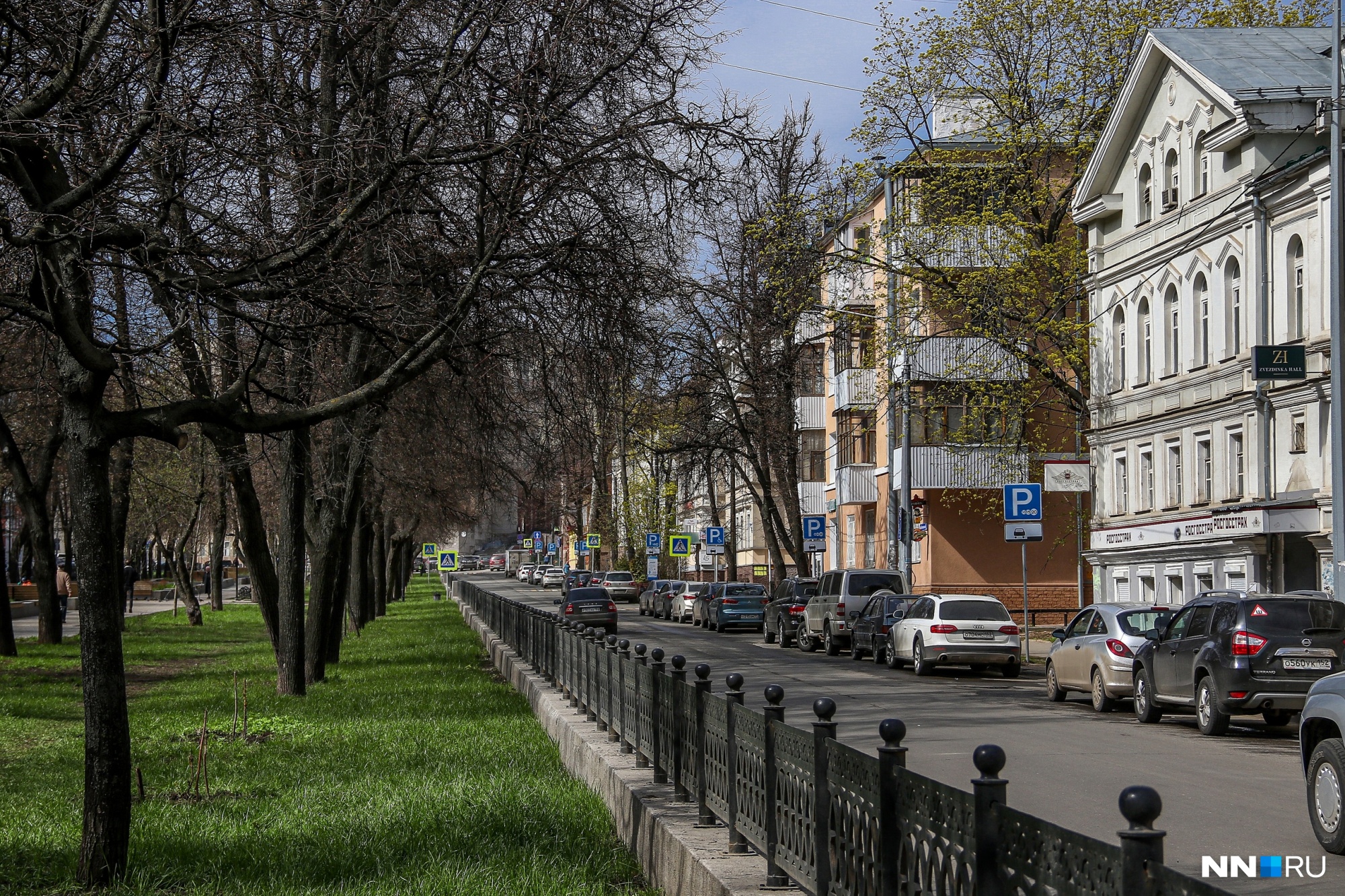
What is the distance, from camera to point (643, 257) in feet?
39.1

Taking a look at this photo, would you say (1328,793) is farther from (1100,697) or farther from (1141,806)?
(1100,697)

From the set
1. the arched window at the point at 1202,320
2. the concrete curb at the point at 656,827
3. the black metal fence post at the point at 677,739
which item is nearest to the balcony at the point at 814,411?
the arched window at the point at 1202,320

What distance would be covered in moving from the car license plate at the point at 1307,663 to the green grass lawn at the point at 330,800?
8.26m

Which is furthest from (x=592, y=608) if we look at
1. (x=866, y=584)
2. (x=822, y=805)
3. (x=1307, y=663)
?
(x=822, y=805)

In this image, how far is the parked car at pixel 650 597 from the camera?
63353 mm

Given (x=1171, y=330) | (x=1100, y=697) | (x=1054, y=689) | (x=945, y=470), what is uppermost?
(x=1171, y=330)

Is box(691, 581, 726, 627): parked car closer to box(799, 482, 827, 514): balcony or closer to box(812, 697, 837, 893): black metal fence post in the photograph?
box(799, 482, 827, 514): balcony

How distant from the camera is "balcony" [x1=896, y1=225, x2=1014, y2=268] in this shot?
35594 mm

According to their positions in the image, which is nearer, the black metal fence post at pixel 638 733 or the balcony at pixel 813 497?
the black metal fence post at pixel 638 733

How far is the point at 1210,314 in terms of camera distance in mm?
33188

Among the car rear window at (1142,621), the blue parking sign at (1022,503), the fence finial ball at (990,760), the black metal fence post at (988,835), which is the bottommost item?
the car rear window at (1142,621)

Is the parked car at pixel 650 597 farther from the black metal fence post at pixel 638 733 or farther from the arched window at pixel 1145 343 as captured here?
the black metal fence post at pixel 638 733

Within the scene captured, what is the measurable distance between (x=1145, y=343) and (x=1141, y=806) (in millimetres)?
35994

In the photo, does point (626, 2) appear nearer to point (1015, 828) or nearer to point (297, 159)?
point (297, 159)
